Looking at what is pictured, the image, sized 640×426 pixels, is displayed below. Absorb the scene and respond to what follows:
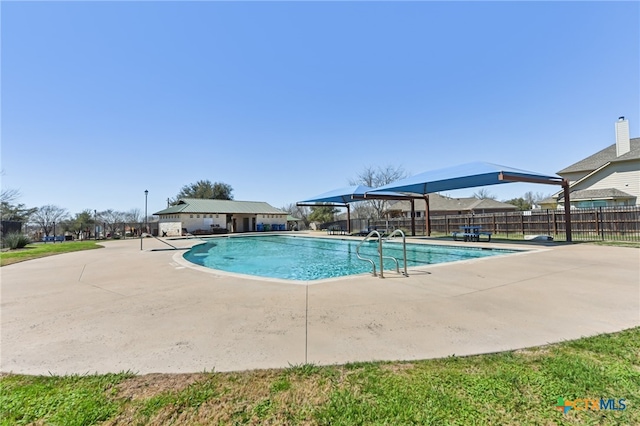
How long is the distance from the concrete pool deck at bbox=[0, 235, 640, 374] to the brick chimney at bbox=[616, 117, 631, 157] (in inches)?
874

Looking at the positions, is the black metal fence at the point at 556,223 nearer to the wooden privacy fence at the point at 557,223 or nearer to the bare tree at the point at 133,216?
the wooden privacy fence at the point at 557,223

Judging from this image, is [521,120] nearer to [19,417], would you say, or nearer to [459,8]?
[459,8]

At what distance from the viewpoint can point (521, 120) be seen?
1554cm

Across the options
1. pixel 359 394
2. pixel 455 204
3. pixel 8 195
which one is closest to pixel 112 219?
pixel 8 195

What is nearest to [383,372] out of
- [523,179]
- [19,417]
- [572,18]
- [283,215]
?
[19,417]

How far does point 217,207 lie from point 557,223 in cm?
2878

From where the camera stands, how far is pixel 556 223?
600 inches

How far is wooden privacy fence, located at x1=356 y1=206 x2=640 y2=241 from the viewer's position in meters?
13.1

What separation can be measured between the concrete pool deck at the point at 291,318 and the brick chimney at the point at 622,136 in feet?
72.8

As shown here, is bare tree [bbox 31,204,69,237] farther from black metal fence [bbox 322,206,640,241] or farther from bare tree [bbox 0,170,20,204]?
black metal fence [bbox 322,206,640,241]

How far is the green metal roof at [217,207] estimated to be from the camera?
27.2 meters

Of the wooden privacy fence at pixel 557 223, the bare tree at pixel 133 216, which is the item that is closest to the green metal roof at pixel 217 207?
the bare tree at pixel 133 216

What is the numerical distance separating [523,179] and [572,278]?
7.70 meters

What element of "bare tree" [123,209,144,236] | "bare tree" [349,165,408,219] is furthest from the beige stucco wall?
"bare tree" [349,165,408,219]
